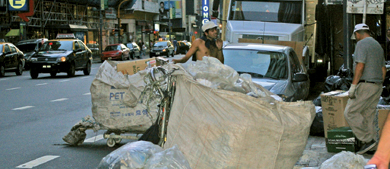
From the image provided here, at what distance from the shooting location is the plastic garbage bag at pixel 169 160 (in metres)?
3.63

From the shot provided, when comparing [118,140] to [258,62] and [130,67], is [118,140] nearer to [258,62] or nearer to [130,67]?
[130,67]

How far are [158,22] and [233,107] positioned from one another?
77362 millimetres

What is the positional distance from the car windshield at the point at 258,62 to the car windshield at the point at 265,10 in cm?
765

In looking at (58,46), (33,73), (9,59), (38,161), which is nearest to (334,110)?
(38,161)

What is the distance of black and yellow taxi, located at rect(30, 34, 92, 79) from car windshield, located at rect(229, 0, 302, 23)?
9892mm

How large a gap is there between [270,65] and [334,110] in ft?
6.29

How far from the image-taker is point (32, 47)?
33.5 m

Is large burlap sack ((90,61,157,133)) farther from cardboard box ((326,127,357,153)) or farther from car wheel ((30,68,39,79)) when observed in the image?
car wheel ((30,68,39,79))

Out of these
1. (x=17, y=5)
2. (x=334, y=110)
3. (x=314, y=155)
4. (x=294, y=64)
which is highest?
(x=17, y=5)

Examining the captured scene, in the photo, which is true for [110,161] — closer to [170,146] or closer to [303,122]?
[170,146]

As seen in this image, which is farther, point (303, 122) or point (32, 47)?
point (32, 47)

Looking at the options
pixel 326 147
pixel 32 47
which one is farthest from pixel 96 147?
pixel 32 47

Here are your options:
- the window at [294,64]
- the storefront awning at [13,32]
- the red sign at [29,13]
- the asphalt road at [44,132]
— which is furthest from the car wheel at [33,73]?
the window at [294,64]

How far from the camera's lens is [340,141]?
6.90 meters
